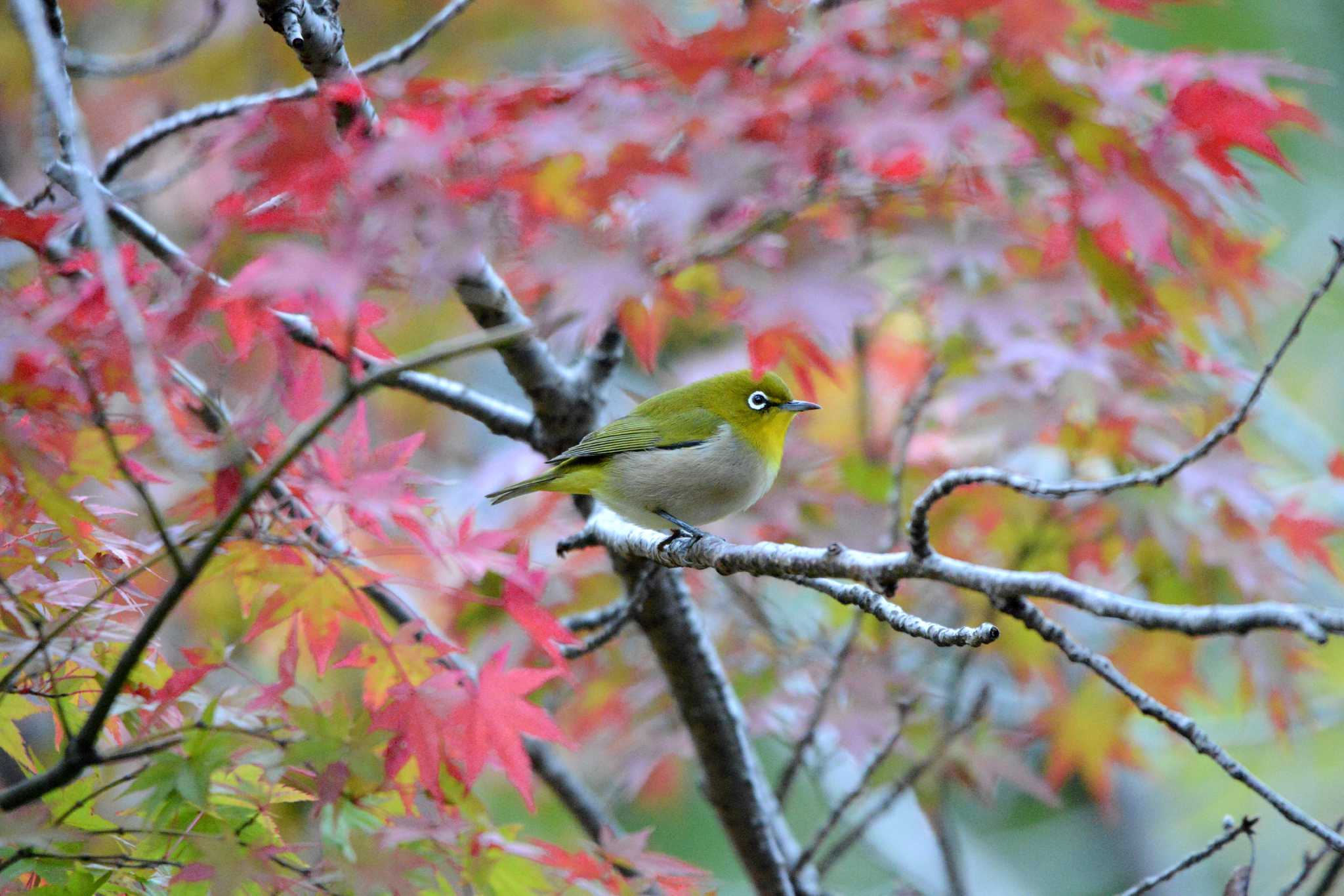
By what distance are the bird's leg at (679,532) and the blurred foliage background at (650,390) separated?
1239mm

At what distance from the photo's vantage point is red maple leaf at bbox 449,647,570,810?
195cm

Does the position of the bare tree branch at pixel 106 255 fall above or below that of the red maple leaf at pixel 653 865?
above

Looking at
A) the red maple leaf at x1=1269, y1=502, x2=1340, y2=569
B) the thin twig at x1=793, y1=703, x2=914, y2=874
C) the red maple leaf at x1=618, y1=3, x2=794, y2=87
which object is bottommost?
the thin twig at x1=793, y1=703, x2=914, y2=874

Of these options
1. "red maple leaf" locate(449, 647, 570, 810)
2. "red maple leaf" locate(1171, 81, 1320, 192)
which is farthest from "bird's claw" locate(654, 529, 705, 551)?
"red maple leaf" locate(1171, 81, 1320, 192)

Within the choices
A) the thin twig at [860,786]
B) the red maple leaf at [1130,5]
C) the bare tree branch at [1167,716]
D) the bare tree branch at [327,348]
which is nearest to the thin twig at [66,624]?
the bare tree branch at [327,348]

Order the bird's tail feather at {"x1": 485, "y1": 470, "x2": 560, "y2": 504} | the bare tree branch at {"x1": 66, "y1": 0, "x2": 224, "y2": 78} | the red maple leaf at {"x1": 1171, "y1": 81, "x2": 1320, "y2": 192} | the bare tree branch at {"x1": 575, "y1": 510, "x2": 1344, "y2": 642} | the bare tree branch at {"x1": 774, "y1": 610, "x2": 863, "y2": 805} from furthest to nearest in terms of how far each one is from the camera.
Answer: the bare tree branch at {"x1": 66, "y1": 0, "x2": 224, "y2": 78} → the bird's tail feather at {"x1": 485, "y1": 470, "x2": 560, "y2": 504} → the bare tree branch at {"x1": 774, "y1": 610, "x2": 863, "y2": 805} → the red maple leaf at {"x1": 1171, "y1": 81, "x2": 1320, "y2": 192} → the bare tree branch at {"x1": 575, "y1": 510, "x2": 1344, "y2": 642}

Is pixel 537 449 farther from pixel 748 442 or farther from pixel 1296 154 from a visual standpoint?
pixel 1296 154

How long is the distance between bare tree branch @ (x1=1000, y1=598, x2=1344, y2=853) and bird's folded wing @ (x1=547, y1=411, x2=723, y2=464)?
154cm

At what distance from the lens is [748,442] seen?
327 cm

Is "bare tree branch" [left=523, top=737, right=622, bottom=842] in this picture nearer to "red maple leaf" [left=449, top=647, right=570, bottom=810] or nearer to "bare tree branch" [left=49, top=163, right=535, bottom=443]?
"bare tree branch" [left=49, top=163, right=535, bottom=443]

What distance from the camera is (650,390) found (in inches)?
258

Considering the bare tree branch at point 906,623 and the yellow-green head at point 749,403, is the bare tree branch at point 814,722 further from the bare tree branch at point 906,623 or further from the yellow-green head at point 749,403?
the bare tree branch at point 906,623

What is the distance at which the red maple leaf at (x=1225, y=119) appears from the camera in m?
2.79

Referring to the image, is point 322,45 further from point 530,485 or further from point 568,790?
point 568,790
